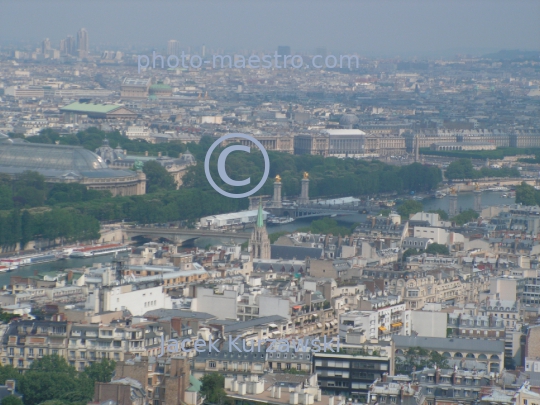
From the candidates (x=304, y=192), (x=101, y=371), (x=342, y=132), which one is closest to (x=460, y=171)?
(x=304, y=192)

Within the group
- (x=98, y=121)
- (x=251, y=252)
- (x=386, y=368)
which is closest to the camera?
(x=386, y=368)

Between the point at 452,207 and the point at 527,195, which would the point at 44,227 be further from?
the point at 527,195

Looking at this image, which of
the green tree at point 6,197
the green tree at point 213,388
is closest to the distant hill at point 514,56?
the green tree at point 6,197

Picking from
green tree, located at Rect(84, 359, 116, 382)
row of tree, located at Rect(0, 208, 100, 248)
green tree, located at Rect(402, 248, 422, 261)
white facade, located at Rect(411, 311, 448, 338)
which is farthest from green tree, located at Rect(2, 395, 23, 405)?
row of tree, located at Rect(0, 208, 100, 248)

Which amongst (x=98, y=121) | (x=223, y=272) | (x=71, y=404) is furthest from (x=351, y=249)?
(x=98, y=121)

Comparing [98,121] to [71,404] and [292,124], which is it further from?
[71,404]
